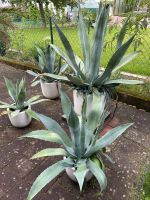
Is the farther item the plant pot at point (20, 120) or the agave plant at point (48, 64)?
the agave plant at point (48, 64)

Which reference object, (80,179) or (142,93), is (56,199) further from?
(142,93)

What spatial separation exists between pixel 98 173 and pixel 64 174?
1.76ft

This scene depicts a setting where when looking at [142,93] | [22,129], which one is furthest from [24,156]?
[142,93]

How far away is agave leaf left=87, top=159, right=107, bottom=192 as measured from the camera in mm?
1568

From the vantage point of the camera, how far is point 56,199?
6.06ft

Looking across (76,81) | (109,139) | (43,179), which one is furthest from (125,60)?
(43,179)

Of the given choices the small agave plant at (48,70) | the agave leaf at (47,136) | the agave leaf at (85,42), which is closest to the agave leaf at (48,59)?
the small agave plant at (48,70)

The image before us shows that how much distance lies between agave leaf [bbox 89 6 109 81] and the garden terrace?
742mm

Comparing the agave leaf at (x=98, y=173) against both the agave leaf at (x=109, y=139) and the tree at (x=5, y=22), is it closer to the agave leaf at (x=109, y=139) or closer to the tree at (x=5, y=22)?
the agave leaf at (x=109, y=139)

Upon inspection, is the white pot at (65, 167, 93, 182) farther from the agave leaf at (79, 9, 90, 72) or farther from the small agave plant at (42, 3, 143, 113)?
the agave leaf at (79, 9, 90, 72)

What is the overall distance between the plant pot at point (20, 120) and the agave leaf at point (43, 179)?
1.10m

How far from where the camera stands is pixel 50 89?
10.9 ft

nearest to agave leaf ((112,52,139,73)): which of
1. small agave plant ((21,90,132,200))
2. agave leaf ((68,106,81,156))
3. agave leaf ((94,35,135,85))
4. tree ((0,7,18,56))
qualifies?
agave leaf ((94,35,135,85))

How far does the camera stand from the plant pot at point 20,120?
266cm
